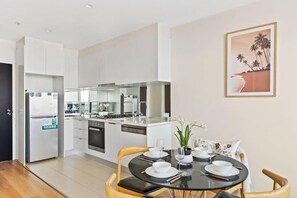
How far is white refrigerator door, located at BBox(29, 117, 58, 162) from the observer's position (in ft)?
13.0

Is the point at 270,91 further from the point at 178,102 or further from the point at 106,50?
the point at 106,50

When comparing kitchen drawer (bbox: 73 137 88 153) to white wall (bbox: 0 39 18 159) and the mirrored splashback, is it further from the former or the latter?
white wall (bbox: 0 39 18 159)

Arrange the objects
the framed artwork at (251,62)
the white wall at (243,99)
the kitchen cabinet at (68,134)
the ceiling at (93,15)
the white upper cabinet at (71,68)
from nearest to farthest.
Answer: the white wall at (243,99) < the framed artwork at (251,62) < the ceiling at (93,15) < the kitchen cabinet at (68,134) < the white upper cabinet at (71,68)

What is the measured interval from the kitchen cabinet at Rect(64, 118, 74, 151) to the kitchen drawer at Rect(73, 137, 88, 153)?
0.10 meters

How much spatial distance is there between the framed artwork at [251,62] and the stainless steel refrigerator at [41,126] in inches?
136

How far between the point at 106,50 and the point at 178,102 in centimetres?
192

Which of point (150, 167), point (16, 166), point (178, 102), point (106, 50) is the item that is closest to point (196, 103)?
point (178, 102)

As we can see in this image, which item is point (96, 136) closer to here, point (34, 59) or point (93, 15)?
point (34, 59)

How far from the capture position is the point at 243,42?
2.65m

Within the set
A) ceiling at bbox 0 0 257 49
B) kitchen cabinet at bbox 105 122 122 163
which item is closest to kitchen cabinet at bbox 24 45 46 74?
ceiling at bbox 0 0 257 49

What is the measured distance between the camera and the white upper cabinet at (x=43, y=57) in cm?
388

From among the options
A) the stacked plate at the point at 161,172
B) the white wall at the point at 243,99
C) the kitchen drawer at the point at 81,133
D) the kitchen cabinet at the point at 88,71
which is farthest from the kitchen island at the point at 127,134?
the stacked plate at the point at 161,172

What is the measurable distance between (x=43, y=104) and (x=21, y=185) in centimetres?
165

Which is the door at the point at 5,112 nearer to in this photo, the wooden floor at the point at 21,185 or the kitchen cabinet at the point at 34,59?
the wooden floor at the point at 21,185
